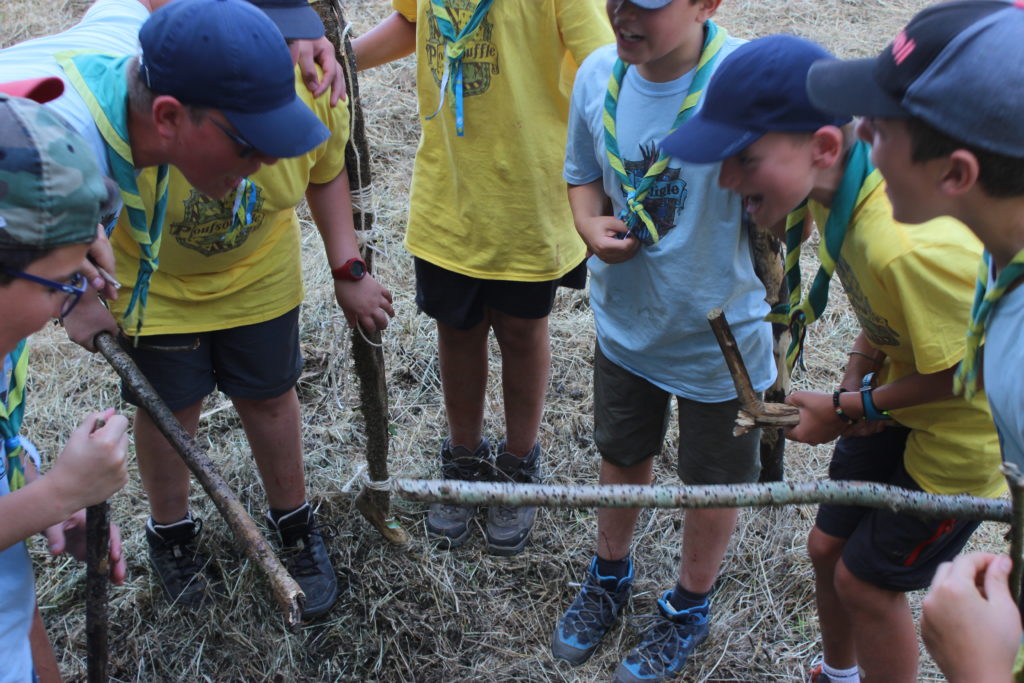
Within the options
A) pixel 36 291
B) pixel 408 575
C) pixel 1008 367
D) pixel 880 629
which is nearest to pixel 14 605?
pixel 36 291

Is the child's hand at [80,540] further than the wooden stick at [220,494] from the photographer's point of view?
Yes

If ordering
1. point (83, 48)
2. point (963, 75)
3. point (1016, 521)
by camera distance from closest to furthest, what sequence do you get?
point (1016, 521) < point (963, 75) < point (83, 48)

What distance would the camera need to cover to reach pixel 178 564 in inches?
114

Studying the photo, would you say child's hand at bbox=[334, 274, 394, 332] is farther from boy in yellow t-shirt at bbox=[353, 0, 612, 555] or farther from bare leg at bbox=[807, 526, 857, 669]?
bare leg at bbox=[807, 526, 857, 669]

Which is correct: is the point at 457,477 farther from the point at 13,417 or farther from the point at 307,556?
the point at 13,417

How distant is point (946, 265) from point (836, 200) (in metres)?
0.27

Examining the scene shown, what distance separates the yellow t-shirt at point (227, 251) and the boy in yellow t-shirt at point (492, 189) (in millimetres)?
393

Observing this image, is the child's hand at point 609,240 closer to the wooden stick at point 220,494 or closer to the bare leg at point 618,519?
the bare leg at point 618,519

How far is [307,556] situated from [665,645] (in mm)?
1227

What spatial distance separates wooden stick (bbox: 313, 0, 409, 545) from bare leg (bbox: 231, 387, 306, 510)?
24 cm

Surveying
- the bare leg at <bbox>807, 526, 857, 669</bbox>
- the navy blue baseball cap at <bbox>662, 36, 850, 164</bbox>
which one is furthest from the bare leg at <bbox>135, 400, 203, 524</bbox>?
the bare leg at <bbox>807, 526, 857, 669</bbox>

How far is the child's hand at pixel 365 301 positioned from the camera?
106 inches

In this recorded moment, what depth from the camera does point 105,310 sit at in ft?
7.22

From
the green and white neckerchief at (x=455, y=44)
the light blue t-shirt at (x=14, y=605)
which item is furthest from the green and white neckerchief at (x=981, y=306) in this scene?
the light blue t-shirt at (x=14, y=605)
